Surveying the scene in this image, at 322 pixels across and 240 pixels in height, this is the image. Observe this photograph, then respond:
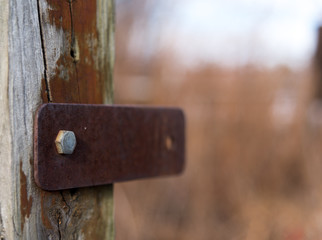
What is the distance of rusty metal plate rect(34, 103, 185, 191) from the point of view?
0.63 metres

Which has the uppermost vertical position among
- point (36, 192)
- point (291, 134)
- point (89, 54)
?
point (89, 54)

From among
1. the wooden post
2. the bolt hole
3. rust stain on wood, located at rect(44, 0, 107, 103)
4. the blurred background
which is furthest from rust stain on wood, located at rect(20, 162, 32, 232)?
the blurred background

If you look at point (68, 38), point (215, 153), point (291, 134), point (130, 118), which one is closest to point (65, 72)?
point (68, 38)

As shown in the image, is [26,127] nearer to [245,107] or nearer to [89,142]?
[89,142]

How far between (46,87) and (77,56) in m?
0.11

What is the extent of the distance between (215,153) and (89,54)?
4.68 m

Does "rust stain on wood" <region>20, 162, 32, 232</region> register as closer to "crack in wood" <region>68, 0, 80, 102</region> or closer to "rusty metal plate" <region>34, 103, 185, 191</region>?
"rusty metal plate" <region>34, 103, 185, 191</region>

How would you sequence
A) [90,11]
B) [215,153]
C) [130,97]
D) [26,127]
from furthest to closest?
[130,97], [215,153], [90,11], [26,127]

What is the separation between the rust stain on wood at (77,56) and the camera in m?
0.69

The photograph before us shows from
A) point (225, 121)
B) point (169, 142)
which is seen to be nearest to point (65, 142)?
point (169, 142)

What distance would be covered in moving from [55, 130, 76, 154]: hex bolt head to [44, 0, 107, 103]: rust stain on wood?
7cm

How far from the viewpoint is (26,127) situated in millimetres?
616

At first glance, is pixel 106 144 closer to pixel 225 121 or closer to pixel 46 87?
pixel 46 87

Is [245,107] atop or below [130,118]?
below
